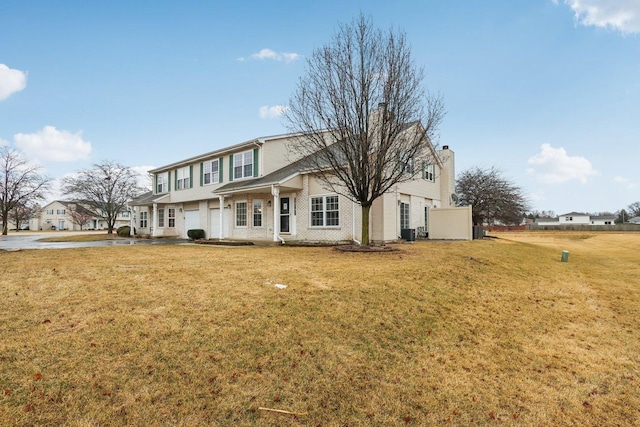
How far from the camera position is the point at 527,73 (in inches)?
747

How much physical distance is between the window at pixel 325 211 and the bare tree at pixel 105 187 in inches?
1032

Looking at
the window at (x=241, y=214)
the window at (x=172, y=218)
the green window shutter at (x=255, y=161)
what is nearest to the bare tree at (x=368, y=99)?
the green window shutter at (x=255, y=161)

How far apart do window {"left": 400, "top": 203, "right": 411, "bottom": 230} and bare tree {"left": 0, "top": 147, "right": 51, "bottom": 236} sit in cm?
4122

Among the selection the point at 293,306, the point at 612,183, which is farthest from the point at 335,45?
the point at 612,183

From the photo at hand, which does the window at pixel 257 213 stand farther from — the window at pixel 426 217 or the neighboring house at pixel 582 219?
the neighboring house at pixel 582 219

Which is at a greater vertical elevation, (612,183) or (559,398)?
(612,183)

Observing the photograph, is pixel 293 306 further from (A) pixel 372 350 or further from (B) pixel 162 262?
(B) pixel 162 262

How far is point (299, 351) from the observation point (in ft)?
15.0

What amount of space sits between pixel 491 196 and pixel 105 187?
40484 mm

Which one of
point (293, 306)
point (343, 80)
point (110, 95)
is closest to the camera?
point (293, 306)

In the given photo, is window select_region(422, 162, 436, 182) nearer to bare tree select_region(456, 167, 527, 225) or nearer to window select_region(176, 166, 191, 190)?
bare tree select_region(456, 167, 527, 225)

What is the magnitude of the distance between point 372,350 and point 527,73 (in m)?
20.8

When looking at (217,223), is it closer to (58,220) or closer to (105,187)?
(105,187)

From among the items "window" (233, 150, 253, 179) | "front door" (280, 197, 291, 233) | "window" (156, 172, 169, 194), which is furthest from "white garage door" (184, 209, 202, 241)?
"front door" (280, 197, 291, 233)
